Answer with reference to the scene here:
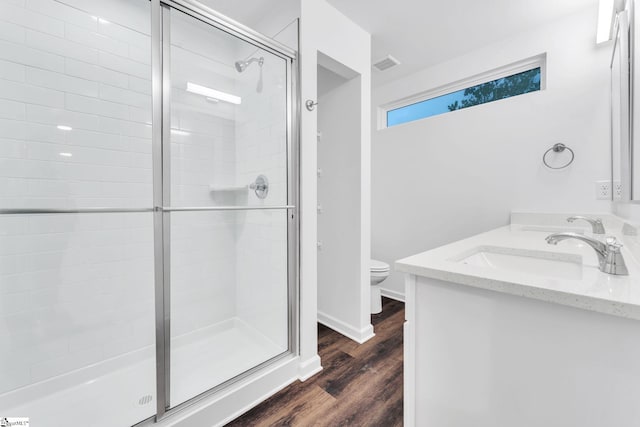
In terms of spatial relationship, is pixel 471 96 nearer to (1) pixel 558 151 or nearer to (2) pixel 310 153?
(1) pixel 558 151

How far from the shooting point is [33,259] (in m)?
1.46

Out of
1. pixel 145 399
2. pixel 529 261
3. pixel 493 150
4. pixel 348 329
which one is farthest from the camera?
pixel 493 150

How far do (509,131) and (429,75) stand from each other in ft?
3.20

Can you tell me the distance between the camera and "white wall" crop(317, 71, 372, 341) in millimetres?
2102

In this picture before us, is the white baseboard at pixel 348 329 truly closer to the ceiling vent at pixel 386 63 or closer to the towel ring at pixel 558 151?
the towel ring at pixel 558 151

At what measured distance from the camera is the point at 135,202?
1.77 m

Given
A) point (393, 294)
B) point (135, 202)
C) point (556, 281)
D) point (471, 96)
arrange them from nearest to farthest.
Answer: point (556, 281) < point (135, 202) < point (471, 96) < point (393, 294)

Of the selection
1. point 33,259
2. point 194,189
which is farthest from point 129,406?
point 194,189

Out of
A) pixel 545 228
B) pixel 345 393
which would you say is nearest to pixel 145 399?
pixel 345 393

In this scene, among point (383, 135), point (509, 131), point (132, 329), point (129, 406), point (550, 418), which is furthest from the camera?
point (383, 135)

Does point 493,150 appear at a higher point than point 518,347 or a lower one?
higher

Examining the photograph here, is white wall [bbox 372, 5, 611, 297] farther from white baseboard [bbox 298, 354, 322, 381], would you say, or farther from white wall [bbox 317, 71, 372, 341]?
white baseboard [bbox 298, 354, 322, 381]

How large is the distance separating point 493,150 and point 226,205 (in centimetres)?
225

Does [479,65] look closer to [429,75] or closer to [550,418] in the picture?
[429,75]
